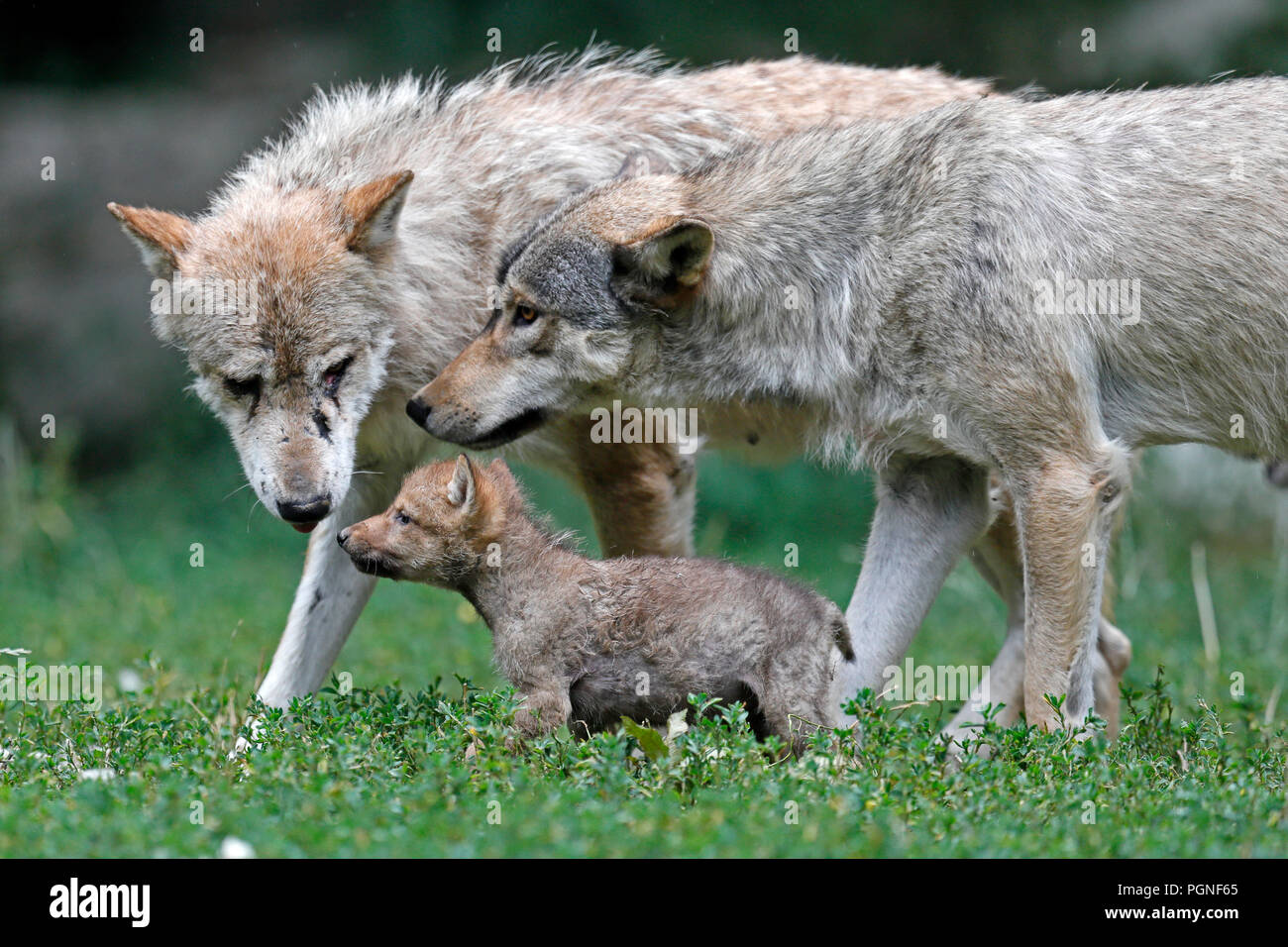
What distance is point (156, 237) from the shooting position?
19.4 ft

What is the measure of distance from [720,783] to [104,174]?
11.1m

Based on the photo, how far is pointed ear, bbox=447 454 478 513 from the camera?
5.29 metres

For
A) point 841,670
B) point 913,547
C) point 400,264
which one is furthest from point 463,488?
point 913,547

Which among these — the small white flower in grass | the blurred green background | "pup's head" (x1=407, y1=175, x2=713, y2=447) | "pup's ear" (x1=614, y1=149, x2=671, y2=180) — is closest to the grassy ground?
the small white flower in grass

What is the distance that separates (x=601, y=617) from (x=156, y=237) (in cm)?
247

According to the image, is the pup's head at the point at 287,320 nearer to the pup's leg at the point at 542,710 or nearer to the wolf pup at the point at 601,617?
the wolf pup at the point at 601,617

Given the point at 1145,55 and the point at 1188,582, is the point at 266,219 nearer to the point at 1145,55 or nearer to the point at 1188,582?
the point at 1188,582

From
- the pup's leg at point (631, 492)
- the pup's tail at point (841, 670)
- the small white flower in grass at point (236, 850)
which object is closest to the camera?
the small white flower in grass at point (236, 850)

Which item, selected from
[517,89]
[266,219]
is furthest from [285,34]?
[266,219]

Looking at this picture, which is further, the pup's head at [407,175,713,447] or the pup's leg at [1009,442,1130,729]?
the pup's head at [407,175,713,447]

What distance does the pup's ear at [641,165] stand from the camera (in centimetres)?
617

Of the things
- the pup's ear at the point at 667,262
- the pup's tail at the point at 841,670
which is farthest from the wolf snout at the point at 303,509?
the pup's tail at the point at 841,670

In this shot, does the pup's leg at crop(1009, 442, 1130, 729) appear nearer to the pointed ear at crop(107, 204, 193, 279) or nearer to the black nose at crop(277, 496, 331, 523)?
the black nose at crop(277, 496, 331, 523)

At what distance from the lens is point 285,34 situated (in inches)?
543
